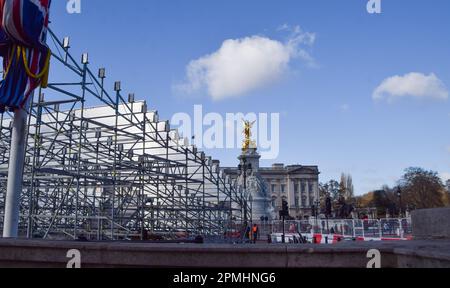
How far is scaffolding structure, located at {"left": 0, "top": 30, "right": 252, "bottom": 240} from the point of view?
743 inches

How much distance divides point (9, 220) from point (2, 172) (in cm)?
746

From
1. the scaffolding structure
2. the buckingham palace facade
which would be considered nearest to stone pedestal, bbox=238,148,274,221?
the scaffolding structure

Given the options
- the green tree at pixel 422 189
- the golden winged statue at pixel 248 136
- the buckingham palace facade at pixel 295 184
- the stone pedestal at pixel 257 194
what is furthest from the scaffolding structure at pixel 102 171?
the buckingham palace facade at pixel 295 184

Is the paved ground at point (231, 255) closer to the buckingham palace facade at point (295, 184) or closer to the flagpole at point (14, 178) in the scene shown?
the flagpole at point (14, 178)

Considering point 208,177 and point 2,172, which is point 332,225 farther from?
point 2,172

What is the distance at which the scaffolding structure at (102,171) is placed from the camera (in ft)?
61.9

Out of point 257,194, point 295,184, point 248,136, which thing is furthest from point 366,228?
point 295,184

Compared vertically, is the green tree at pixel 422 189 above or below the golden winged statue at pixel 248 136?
below

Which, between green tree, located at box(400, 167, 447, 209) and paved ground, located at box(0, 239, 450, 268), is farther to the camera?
green tree, located at box(400, 167, 447, 209)

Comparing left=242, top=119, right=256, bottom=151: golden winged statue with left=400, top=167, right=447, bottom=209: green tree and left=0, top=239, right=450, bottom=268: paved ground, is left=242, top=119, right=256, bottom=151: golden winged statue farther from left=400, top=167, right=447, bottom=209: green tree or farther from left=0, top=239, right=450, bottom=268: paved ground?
left=0, top=239, right=450, bottom=268: paved ground

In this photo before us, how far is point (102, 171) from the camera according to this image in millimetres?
19391

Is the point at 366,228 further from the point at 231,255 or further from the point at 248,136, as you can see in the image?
the point at 248,136

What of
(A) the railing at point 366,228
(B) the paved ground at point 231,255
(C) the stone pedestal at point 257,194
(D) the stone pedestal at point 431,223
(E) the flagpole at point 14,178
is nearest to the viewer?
(B) the paved ground at point 231,255

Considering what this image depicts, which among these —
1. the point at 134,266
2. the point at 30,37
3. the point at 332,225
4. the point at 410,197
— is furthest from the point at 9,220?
the point at 410,197
